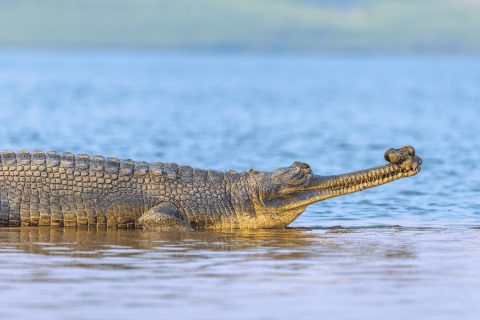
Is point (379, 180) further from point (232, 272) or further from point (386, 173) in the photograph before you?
point (232, 272)

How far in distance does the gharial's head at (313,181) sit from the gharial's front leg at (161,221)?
1302 millimetres

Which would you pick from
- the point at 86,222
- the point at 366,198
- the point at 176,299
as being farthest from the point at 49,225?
the point at 366,198

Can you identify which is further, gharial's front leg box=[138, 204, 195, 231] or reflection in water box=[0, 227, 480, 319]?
gharial's front leg box=[138, 204, 195, 231]

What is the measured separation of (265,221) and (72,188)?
2799 millimetres

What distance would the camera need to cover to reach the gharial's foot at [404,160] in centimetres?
978

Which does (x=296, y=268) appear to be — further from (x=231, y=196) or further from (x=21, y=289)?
(x=231, y=196)

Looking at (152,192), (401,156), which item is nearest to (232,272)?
(152,192)

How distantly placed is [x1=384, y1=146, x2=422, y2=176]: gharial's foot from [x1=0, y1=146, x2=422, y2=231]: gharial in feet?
0.04

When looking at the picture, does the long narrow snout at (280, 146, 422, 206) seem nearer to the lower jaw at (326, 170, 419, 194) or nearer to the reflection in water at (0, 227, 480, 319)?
the lower jaw at (326, 170, 419, 194)

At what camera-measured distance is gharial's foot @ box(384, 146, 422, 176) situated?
9781 millimetres

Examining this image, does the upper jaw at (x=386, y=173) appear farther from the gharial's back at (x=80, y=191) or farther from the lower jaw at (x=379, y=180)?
the gharial's back at (x=80, y=191)

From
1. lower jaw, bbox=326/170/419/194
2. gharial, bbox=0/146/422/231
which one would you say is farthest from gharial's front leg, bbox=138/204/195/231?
lower jaw, bbox=326/170/419/194

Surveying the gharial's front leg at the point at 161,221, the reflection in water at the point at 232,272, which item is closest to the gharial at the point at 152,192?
the gharial's front leg at the point at 161,221

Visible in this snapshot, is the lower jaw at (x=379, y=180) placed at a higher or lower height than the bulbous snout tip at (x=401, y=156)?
lower
